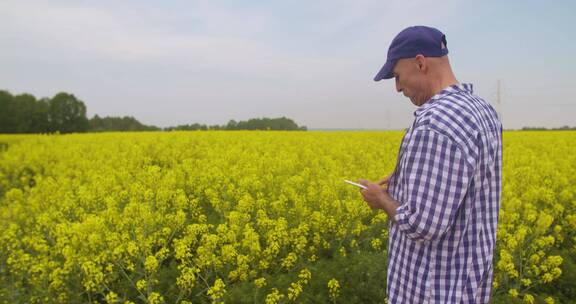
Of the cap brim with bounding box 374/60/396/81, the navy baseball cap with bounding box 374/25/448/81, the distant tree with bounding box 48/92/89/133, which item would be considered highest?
the distant tree with bounding box 48/92/89/133

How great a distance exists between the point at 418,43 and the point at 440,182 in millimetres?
554

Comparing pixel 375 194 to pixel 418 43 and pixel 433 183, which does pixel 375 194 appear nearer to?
pixel 433 183

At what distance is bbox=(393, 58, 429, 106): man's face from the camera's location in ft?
5.82

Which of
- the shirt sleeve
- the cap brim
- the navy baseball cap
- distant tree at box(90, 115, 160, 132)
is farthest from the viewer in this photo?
distant tree at box(90, 115, 160, 132)

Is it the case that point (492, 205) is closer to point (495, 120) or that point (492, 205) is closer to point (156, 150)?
point (495, 120)

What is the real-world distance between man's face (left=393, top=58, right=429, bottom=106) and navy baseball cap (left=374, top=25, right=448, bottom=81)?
0.03m

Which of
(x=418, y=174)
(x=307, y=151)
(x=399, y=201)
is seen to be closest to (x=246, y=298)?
(x=399, y=201)

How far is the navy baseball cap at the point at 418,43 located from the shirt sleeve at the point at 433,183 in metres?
0.33

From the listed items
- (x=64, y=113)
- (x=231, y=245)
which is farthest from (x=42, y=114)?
(x=231, y=245)

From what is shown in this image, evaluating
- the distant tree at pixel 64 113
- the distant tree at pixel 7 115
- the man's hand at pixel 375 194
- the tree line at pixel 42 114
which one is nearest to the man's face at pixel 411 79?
the man's hand at pixel 375 194

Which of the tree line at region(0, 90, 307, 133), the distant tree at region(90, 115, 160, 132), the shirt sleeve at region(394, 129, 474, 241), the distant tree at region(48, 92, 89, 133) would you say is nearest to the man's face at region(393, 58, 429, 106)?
the shirt sleeve at region(394, 129, 474, 241)

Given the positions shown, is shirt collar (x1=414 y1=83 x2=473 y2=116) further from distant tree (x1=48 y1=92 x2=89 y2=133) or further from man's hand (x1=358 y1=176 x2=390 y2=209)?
distant tree (x1=48 y1=92 x2=89 y2=133)

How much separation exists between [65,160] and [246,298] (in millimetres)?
8963

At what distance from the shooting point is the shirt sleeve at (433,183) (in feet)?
5.21
